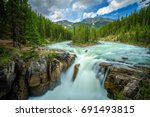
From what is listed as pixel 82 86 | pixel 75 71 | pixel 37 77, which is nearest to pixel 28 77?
pixel 37 77

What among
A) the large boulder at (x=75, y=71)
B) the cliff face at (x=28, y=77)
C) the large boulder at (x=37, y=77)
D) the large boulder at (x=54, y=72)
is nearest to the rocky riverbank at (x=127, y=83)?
the large boulder at (x=75, y=71)

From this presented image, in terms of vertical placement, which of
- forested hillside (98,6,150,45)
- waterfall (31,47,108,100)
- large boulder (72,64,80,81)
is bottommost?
waterfall (31,47,108,100)

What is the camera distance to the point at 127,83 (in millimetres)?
6875

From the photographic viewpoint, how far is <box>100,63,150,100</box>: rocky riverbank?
5875 mm

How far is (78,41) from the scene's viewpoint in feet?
83.8

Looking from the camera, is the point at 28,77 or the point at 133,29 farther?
the point at 133,29

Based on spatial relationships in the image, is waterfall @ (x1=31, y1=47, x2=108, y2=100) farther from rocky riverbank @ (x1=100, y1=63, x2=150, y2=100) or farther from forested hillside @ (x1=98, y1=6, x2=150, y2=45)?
forested hillside @ (x1=98, y1=6, x2=150, y2=45)

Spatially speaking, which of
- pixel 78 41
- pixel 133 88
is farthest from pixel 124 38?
pixel 133 88

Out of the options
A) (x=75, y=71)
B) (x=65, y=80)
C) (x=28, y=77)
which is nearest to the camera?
(x=28, y=77)

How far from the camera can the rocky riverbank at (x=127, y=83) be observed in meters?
5.87

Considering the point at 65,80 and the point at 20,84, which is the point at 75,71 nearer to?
the point at 65,80

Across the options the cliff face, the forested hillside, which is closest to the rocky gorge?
the cliff face

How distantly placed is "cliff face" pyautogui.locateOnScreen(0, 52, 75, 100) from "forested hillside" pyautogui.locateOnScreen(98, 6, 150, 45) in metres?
15.2

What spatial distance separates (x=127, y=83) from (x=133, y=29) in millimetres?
24890
